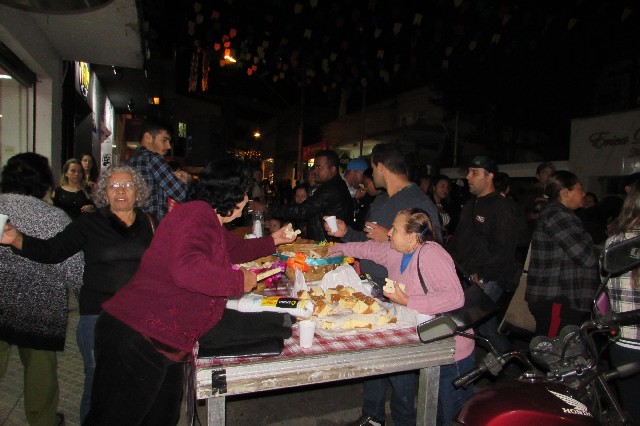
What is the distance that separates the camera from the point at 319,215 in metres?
6.06

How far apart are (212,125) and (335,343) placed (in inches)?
A: 494

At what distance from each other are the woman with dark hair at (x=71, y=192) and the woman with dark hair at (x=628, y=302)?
235 inches

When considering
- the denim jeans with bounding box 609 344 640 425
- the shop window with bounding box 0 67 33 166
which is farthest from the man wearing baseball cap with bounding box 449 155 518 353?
the shop window with bounding box 0 67 33 166

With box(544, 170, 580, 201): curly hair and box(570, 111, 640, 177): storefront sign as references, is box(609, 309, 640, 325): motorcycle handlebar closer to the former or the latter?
box(544, 170, 580, 201): curly hair

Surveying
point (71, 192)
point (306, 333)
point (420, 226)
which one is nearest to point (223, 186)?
point (306, 333)

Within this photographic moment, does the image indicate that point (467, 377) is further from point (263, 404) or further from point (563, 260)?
point (263, 404)

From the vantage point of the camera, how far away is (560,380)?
6.33 feet

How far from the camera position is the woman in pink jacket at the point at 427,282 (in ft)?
8.73

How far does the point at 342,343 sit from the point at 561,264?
249 cm

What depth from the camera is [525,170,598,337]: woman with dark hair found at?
3777 mm

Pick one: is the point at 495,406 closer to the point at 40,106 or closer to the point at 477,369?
the point at 477,369

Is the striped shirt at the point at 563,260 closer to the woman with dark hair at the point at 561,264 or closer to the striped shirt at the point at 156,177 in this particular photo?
the woman with dark hair at the point at 561,264

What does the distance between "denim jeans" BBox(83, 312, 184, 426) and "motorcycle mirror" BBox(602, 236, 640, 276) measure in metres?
2.23

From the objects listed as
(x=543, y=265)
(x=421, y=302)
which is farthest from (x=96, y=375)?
(x=543, y=265)
